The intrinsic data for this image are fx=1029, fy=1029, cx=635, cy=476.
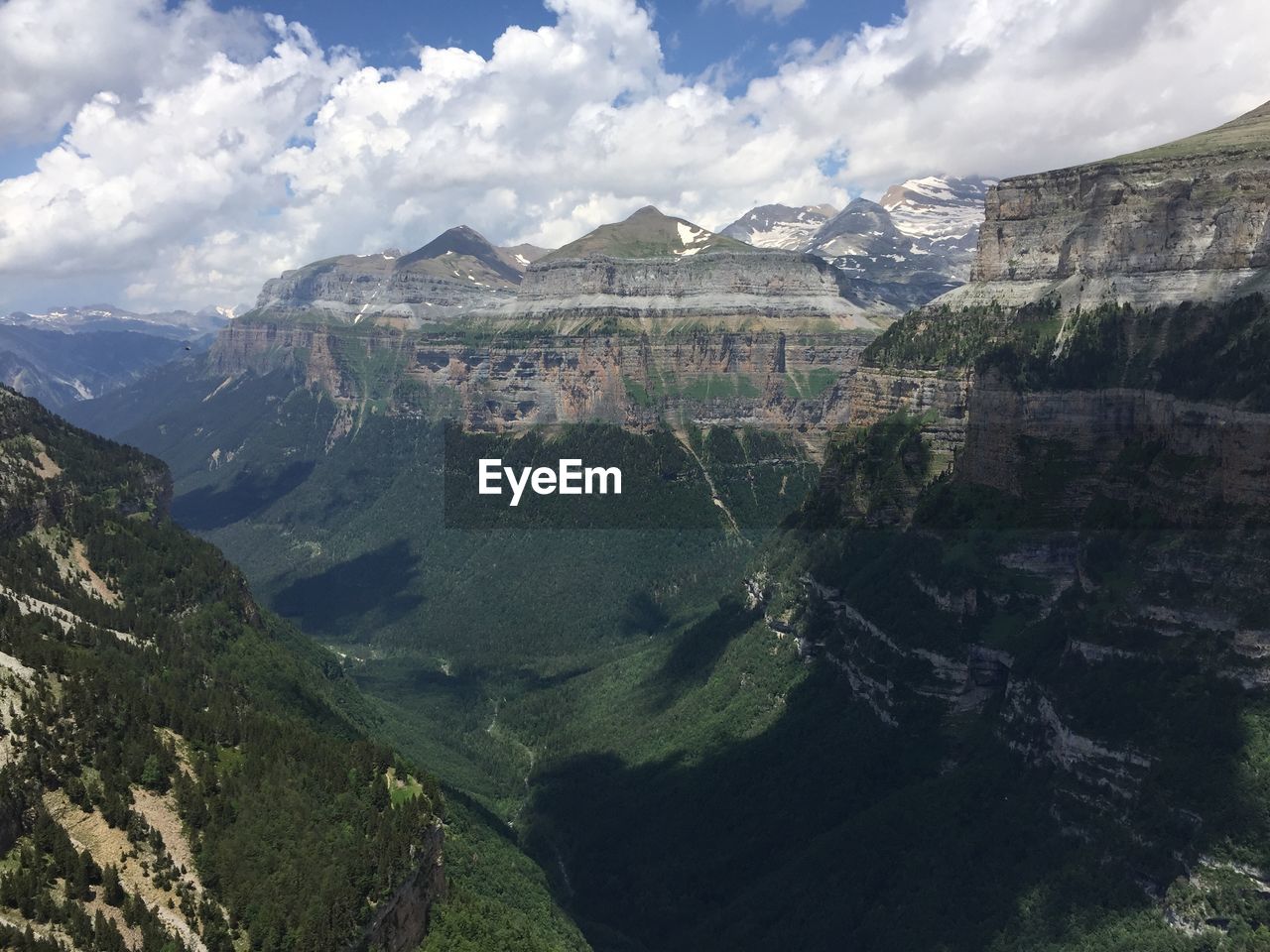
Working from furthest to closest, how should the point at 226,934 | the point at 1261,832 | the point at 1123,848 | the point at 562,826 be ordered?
the point at 562,826
the point at 1123,848
the point at 1261,832
the point at 226,934

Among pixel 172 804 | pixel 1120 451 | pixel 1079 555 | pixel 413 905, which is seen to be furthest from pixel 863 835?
pixel 172 804

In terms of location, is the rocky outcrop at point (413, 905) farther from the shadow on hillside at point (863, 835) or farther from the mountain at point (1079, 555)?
the mountain at point (1079, 555)

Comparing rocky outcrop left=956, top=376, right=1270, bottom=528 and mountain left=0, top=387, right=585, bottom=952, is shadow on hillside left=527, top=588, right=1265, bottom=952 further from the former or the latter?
mountain left=0, top=387, right=585, bottom=952

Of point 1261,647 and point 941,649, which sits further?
point 941,649

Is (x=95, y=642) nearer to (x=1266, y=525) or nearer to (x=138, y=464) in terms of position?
(x=138, y=464)

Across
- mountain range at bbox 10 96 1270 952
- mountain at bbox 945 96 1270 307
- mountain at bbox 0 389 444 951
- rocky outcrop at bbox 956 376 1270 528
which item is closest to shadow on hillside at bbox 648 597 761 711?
mountain range at bbox 10 96 1270 952

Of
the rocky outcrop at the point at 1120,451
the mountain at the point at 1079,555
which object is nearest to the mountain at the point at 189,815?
the mountain at the point at 1079,555

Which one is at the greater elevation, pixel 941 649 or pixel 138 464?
pixel 138 464

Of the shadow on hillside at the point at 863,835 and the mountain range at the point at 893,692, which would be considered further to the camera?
the shadow on hillside at the point at 863,835

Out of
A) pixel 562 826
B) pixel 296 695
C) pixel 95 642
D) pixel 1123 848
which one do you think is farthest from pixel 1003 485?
pixel 95 642
